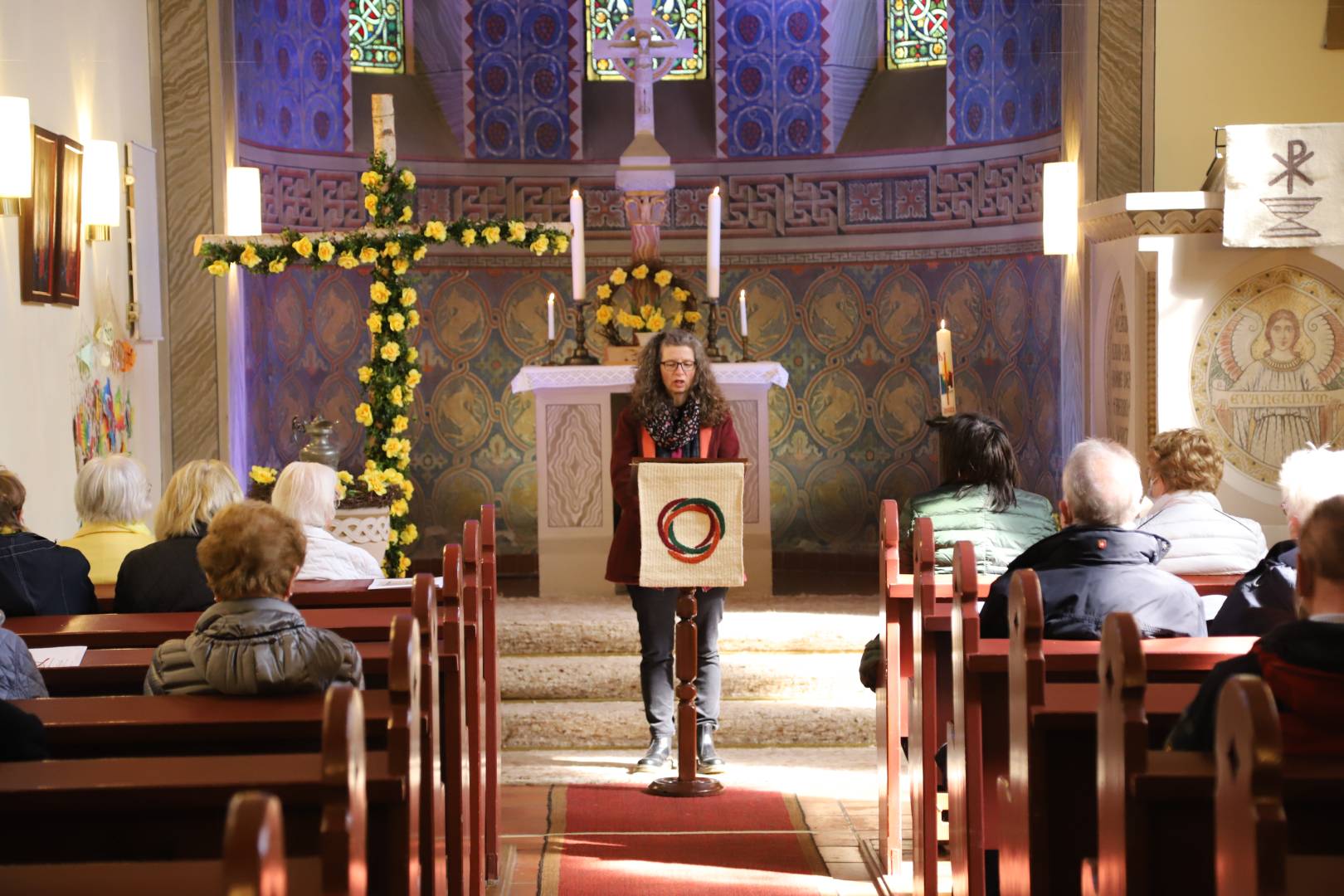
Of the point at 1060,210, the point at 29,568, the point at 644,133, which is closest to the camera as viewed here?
the point at 29,568

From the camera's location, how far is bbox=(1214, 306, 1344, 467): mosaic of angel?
595cm

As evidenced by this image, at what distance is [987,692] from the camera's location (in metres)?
3.31

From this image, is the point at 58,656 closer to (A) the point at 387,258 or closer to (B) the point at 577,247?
(A) the point at 387,258

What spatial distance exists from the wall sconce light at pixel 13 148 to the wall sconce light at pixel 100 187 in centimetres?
134

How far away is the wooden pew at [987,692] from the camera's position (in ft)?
9.64

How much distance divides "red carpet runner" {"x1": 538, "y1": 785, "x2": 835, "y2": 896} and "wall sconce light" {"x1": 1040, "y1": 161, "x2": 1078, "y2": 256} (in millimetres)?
3129

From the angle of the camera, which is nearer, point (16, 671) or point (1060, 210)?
point (16, 671)

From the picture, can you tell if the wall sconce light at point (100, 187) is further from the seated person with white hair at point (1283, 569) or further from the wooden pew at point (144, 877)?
the wooden pew at point (144, 877)

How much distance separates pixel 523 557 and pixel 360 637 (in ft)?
20.1

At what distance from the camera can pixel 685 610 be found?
4867mm

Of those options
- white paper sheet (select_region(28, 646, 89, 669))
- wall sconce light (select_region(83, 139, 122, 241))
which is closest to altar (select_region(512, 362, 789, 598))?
wall sconce light (select_region(83, 139, 122, 241))

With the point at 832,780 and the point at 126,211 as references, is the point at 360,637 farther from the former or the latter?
the point at 126,211

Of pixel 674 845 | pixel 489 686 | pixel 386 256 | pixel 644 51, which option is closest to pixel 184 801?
pixel 489 686

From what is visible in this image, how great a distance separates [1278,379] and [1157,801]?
429 cm
